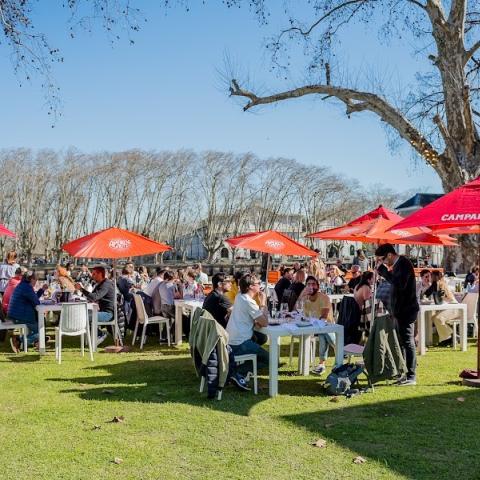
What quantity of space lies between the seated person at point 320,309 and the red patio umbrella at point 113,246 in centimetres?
306

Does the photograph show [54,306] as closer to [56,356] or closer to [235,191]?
[56,356]

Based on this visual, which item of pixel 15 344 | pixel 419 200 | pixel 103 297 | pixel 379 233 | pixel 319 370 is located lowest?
pixel 319 370

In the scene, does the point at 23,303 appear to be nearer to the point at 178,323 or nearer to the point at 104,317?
the point at 104,317

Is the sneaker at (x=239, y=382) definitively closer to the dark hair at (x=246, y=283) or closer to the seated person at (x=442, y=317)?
the dark hair at (x=246, y=283)

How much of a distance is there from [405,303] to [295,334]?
1.65 metres

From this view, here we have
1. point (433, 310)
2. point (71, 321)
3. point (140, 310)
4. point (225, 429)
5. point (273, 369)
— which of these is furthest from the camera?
point (140, 310)

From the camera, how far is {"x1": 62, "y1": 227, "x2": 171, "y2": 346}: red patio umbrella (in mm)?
10508

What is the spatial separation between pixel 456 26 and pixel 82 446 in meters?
17.7

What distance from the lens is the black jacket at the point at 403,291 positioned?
7930mm

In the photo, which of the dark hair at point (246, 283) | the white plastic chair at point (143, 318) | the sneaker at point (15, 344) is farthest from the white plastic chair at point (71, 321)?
the dark hair at point (246, 283)

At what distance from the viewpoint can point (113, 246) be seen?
10758 mm

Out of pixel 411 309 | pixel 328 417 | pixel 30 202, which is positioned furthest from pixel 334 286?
pixel 30 202

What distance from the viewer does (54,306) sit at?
10398mm

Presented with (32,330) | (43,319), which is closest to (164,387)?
(43,319)
